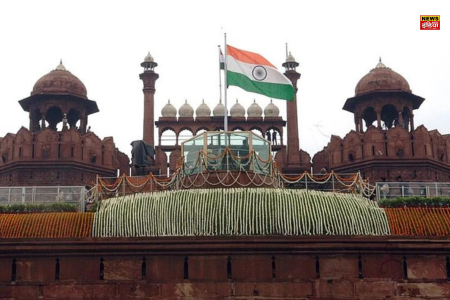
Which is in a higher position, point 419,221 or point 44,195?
point 44,195

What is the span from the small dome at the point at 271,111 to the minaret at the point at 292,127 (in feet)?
7.75

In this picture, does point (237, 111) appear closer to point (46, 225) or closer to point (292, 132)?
point (292, 132)

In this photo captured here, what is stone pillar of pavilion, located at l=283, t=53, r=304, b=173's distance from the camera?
3806 cm

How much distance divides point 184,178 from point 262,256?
4.87 m

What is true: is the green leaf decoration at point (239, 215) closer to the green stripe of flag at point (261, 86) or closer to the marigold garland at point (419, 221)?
the marigold garland at point (419, 221)

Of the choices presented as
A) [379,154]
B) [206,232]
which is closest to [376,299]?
[206,232]

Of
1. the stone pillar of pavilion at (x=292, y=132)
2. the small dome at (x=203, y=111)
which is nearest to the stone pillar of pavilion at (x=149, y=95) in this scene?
the small dome at (x=203, y=111)

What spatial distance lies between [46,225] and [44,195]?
4.74m

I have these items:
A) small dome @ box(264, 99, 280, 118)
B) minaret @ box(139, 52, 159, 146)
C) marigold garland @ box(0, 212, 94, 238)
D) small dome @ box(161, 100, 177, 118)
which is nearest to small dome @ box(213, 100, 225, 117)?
small dome @ box(161, 100, 177, 118)

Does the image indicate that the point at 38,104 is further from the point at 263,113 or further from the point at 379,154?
the point at 379,154

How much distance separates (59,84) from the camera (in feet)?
119

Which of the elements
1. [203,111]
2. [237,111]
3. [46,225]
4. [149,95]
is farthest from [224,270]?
[237,111]

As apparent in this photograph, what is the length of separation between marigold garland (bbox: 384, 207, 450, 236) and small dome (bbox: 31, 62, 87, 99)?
20599 mm

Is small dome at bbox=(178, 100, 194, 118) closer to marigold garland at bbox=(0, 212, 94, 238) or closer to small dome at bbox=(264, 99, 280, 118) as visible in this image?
small dome at bbox=(264, 99, 280, 118)
